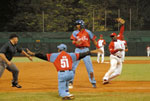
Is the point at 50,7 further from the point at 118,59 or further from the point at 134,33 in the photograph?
the point at 118,59

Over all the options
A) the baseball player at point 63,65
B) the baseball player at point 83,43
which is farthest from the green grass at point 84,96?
the baseball player at point 83,43

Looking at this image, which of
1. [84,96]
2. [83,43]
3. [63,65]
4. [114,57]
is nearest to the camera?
[63,65]

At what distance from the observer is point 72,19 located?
46.6 m

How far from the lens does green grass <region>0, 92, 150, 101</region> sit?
26.2 feet

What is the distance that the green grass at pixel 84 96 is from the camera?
7992mm

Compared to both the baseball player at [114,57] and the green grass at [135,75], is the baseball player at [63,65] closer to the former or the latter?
the baseball player at [114,57]

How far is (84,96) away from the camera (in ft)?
27.8

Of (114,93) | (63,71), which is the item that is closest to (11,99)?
(63,71)

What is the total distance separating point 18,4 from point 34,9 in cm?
271

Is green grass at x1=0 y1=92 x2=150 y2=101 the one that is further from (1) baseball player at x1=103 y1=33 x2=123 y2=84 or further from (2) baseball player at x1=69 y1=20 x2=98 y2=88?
(1) baseball player at x1=103 y1=33 x2=123 y2=84

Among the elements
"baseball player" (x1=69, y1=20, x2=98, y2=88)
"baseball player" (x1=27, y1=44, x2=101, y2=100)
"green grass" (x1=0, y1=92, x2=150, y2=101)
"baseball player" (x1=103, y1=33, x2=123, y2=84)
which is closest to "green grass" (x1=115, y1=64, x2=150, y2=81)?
"baseball player" (x1=103, y1=33, x2=123, y2=84)

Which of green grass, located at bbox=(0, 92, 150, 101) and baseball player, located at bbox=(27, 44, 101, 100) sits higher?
baseball player, located at bbox=(27, 44, 101, 100)

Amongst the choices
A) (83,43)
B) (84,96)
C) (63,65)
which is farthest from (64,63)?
(83,43)

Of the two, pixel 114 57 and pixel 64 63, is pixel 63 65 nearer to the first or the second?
pixel 64 63
